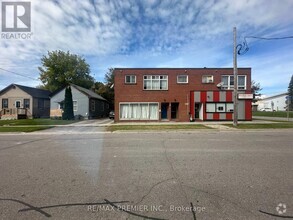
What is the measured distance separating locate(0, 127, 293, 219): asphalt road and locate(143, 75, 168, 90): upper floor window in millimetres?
18618

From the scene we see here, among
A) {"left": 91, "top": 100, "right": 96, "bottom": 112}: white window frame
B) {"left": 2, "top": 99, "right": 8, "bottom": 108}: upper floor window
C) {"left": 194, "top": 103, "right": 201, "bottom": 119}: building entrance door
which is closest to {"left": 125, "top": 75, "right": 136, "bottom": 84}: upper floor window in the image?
{"left": 194, "top": 103, "right": 201, "bottom": 119}: building entrance door

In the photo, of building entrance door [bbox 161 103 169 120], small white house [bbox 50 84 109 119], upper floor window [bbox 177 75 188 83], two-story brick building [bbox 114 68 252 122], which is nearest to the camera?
two-story brick building [bbox 114 68 252 122]

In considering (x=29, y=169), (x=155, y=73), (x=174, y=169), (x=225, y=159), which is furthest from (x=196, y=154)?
(x=155, y=73)

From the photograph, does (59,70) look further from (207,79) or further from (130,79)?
(207,79)

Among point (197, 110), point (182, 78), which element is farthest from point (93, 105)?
point (197, 110)

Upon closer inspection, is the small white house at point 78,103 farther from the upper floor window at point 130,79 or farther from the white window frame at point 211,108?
the white window frame at point 211,108

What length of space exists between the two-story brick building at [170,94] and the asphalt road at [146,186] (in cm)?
1808

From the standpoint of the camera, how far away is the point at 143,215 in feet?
10.4

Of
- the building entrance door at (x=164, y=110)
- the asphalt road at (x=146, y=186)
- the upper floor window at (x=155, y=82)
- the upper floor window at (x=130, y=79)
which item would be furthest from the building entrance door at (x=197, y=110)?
the asphalt road at (x=146, y=186)

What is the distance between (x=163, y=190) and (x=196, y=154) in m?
3.46

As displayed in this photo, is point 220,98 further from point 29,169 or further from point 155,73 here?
point 29,169

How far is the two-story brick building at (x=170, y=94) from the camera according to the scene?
2481 centimetres

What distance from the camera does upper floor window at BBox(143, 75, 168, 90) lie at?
2505cm

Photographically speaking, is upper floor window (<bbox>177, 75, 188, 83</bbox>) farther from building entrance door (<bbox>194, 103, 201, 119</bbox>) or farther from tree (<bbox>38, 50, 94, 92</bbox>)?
tree (<bbox>38, 50, 94, 92</bbox>)
